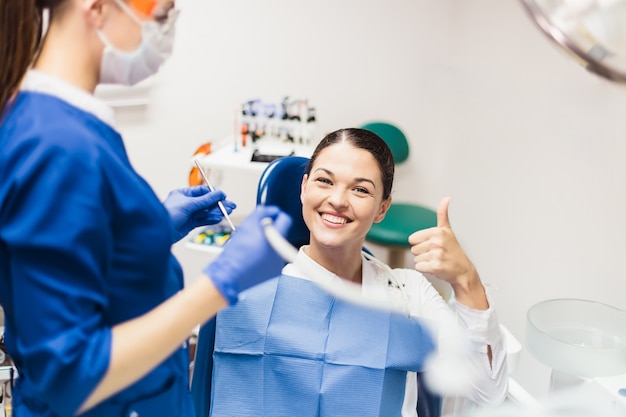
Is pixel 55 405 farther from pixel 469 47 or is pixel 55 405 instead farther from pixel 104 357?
pixel 469 47

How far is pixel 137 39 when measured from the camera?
88 centimetres

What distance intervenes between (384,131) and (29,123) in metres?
2.54

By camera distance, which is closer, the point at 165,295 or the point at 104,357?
the point at 104,357

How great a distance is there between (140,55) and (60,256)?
11.2 inches

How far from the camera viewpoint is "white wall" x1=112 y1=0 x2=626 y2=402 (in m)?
2.33

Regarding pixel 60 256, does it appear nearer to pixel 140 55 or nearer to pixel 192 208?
pixel 140 55

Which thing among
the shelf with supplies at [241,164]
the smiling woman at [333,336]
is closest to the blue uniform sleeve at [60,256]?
the smiling woman at [333,336]

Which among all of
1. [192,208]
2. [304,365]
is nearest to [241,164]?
[304,365]

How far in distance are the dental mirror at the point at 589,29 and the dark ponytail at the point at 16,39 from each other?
62 centimetres

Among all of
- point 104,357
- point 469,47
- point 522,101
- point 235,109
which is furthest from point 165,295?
point 469,47

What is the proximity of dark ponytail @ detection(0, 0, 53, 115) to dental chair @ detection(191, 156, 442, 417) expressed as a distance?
34.5 inches

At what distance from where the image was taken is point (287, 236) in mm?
1763

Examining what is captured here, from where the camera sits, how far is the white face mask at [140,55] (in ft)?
2.87

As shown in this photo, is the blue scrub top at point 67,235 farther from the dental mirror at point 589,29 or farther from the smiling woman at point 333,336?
the smiling woman at point 333,336
